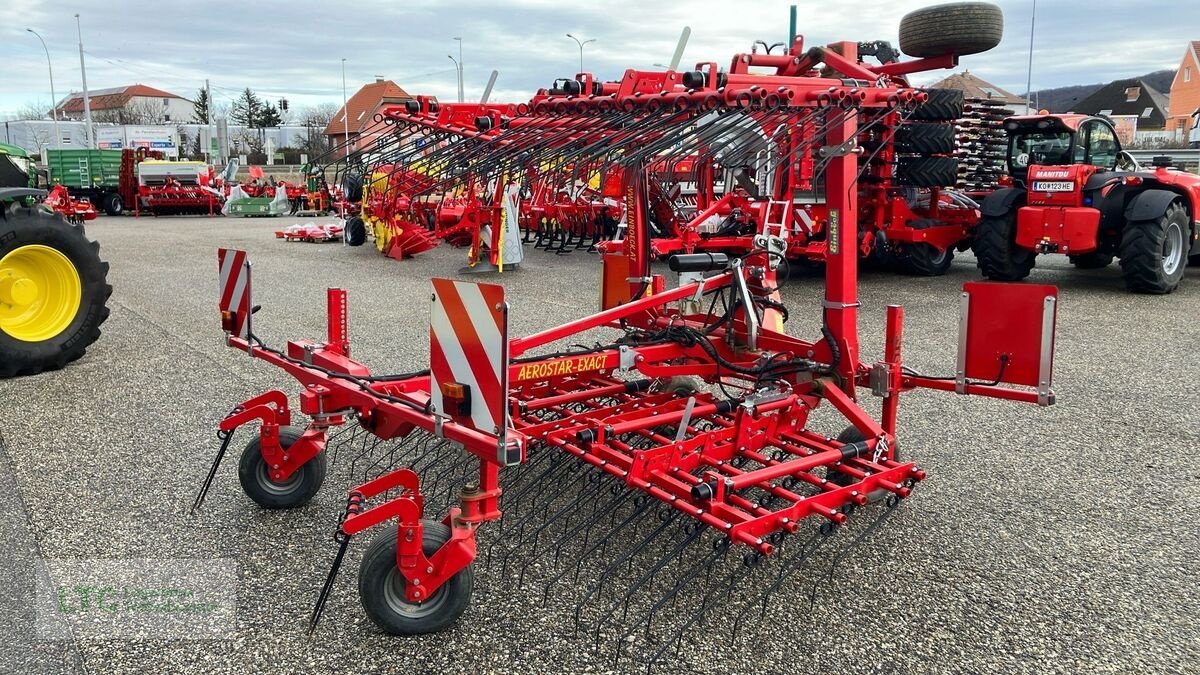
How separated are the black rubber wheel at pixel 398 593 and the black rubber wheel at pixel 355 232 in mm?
14003

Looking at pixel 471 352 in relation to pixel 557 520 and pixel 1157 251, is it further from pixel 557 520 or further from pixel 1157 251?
pixel 1157 251

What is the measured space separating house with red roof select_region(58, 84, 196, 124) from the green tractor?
67.7m

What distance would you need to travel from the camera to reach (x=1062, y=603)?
118 inches

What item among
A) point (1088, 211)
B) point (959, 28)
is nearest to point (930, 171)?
point (1088, 211)

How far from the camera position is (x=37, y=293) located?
6125mm

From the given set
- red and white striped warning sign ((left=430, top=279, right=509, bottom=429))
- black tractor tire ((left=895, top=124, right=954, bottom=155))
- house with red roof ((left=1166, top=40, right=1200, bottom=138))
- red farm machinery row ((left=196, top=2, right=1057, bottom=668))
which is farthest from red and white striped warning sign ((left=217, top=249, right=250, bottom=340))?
house with red roof ((left=1166, top=40, right=1200, bottom=138))

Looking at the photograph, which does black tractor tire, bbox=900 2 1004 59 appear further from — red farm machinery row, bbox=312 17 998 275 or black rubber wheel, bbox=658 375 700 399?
black rubber wheel, bbox=658 375 700 399

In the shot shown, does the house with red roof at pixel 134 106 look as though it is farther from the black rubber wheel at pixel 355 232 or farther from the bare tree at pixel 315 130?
the black rubber wheel at pixel 355 232

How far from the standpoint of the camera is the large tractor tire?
231 inches

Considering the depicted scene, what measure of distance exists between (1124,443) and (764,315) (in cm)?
199

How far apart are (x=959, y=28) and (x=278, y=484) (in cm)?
466

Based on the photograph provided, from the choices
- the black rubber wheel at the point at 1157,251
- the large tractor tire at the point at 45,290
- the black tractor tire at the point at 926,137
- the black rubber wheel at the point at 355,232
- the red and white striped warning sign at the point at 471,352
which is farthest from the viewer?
the black rubber wheel at the point at 355,232

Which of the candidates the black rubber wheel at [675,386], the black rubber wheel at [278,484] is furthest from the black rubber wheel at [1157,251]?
the black rubber wheel at [278,484]

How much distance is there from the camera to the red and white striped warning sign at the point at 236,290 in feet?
12.2
